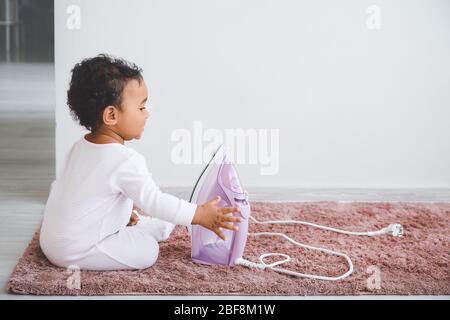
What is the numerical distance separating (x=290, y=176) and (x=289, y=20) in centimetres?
46

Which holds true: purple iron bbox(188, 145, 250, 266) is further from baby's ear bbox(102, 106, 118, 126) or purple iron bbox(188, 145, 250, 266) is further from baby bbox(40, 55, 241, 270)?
baby's ear bbox(102, 106, 118, 126)

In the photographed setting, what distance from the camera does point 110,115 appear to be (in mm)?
1776

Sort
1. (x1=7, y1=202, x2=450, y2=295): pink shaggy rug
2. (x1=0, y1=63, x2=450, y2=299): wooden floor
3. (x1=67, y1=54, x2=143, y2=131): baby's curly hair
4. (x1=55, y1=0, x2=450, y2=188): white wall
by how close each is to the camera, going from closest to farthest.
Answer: (x1=7, y1=202, x2=450, y2=295): pink shaggy rug < (x1=67, y1=54, x2=143, y2=131): baby's curly hair < (x1=0, y1=63, x2=450, y2=299): wooden floor < (x1=55, y1=0, x2=450, y2=188): white wall

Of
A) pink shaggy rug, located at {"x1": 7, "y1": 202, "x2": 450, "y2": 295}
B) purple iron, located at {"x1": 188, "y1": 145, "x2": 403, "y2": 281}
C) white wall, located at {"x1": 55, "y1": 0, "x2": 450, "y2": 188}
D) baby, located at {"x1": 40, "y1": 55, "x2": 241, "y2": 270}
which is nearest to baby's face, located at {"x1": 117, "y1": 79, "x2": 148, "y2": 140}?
baby, located at {"x1": 40, "y1": 55, "x2": 241, "y2": 270}

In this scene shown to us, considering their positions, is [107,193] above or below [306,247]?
above

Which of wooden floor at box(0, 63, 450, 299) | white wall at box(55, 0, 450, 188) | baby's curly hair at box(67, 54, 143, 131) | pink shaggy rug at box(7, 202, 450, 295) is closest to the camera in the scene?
pink shaggy rug at box(7, 202, 450, 295)

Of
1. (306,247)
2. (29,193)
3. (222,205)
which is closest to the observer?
(222,205)

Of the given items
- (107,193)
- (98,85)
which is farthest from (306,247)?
(98,85)

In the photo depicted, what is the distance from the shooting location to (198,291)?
164 centimetres

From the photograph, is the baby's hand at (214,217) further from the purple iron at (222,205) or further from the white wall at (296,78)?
the white wall at (296,78)

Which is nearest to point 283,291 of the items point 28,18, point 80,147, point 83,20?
point 80,147

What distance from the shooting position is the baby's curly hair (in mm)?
1764

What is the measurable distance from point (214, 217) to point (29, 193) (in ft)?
3.13

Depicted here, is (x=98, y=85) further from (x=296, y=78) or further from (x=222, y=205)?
(x=296, y=78)
